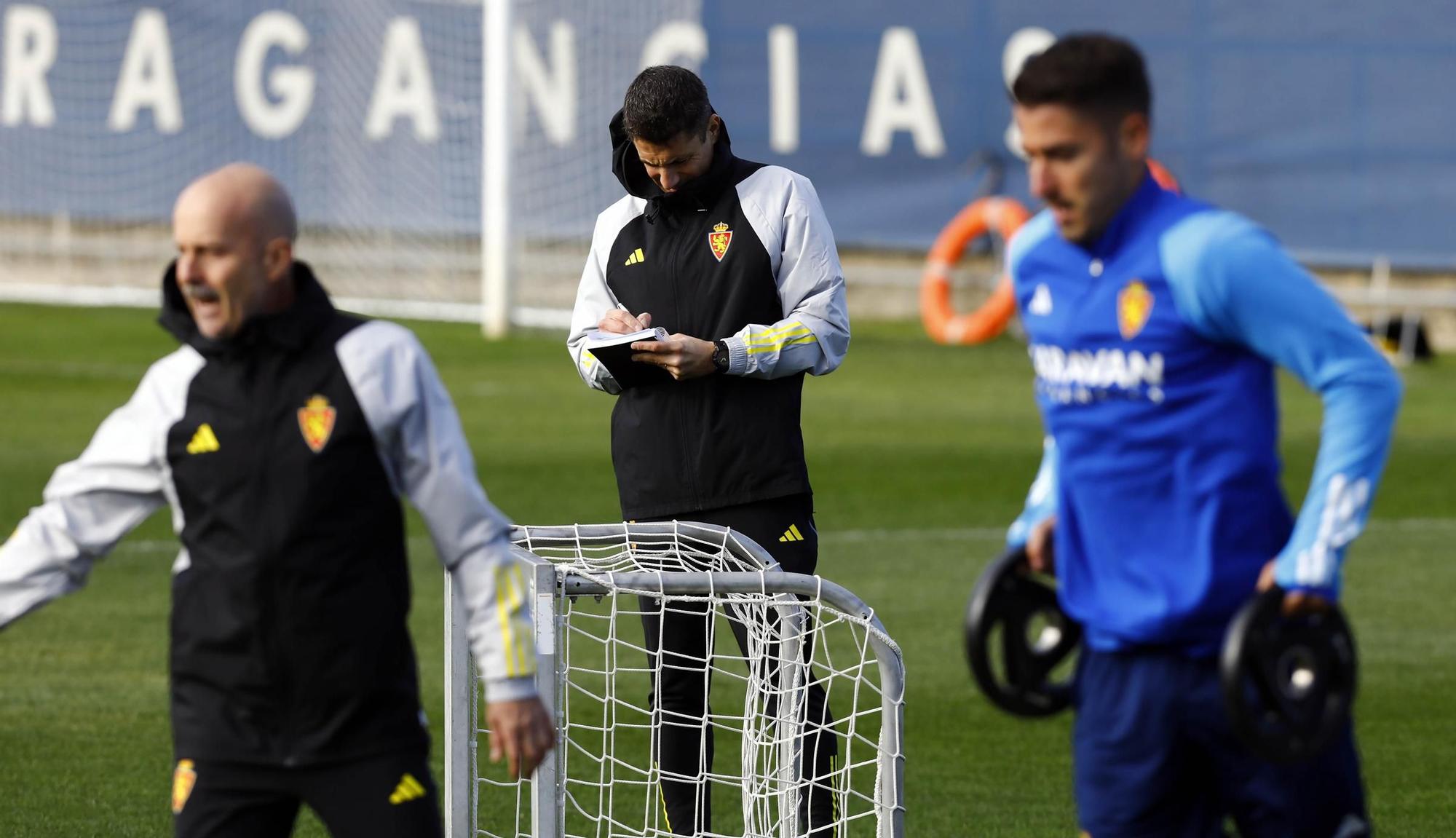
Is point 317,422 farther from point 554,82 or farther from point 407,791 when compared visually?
point 554,82

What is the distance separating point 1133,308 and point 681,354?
192 centimetres

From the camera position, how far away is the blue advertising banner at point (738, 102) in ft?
74.9

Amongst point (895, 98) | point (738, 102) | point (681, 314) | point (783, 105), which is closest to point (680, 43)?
point (738, 102)

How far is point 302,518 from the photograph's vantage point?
11.7 feet

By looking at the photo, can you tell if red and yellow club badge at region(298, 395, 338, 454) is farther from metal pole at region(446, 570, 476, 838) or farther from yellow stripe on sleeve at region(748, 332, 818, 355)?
yellow stripe on sleeve at region(748, 332, 818, 355)

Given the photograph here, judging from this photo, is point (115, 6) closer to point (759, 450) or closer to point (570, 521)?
point (570, 521)

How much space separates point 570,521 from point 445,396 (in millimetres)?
8953

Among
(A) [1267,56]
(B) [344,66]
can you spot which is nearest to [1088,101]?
(A) [1267,56]

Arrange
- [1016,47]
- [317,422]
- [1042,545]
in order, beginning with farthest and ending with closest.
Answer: [1016,47] → [1042,545] → [317,422]

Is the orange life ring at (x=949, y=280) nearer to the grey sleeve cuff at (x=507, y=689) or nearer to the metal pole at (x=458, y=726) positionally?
→ the metal pole at (x=458, y=726)

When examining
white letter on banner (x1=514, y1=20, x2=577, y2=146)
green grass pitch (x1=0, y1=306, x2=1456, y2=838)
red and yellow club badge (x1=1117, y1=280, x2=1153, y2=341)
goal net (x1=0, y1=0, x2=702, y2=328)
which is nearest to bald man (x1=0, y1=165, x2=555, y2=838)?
red and yellow club badge (x1=1117, y1=280, x2=1153, y2=341)

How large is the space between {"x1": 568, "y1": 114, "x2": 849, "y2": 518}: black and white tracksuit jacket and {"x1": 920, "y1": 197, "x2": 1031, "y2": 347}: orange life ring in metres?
16.5

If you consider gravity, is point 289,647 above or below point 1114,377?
below

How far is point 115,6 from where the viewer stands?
25.6 metres
